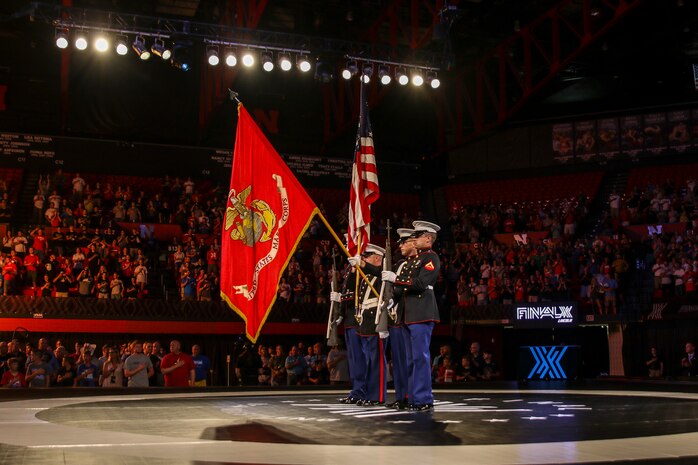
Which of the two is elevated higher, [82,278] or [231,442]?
[82,278]

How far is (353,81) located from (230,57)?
32.3 feet

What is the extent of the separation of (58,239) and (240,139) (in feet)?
54.5

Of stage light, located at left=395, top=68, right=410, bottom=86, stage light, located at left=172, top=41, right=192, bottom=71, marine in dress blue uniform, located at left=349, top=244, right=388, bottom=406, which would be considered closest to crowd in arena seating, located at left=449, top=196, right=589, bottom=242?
stage light, located at left=395, top=68, right=410, bottom=86

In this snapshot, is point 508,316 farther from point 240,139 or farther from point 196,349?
point 240,139

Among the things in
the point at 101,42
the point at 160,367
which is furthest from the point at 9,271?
the point at 160,367

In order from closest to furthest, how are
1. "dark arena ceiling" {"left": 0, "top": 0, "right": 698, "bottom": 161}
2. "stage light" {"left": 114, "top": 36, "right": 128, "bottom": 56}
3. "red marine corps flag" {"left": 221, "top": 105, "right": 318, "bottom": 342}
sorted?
"red marine corps flag" {"left": 221, "top": 105, "right": 318, "bottom": 342} → "stage light" {"left": 114, "top": 36, "right": 128, "bottom": 56} → "dark arena ceiling" {"left": 0, "top": 0, "right": 698, "bottom": 161}

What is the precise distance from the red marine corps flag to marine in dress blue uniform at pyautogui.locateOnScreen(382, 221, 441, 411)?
4.40 ft

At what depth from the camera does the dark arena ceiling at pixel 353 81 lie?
2956 cm

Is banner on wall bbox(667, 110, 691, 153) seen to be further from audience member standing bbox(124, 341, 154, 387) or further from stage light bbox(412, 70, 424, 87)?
audience member standing bbox(124, 341, 154, 387)

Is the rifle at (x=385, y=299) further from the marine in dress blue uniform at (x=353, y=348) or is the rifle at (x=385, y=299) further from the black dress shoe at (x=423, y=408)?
the marine in dress blue uniform at (x=353, y=348)

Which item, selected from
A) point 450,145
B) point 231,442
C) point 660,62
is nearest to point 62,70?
point 450,145

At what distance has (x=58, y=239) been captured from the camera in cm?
2388

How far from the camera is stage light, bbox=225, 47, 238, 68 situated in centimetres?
2211

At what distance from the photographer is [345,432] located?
22.8 feet
